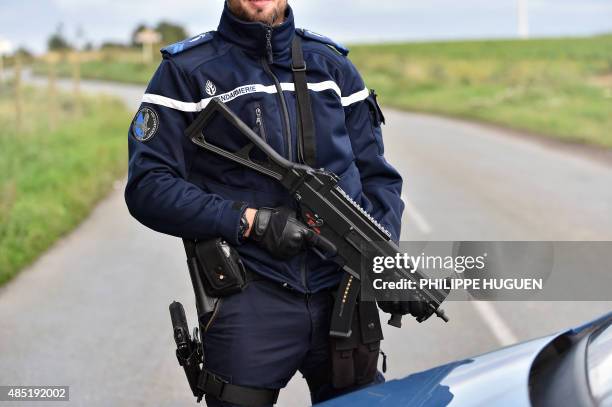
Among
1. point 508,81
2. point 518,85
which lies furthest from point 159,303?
point 508,81

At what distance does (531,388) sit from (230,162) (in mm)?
1055

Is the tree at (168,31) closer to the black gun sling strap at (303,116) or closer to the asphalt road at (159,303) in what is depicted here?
the asphalt road at (159,303)

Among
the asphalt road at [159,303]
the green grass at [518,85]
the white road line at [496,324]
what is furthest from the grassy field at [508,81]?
the white road line at [496,324]

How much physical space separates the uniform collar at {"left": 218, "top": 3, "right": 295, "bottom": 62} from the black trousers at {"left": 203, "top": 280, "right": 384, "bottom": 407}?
0.68 metres

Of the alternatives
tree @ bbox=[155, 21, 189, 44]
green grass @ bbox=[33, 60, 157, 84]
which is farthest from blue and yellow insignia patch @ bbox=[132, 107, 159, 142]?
tree @ bbox=[155, 21, 189, 44]

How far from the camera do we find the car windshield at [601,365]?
2.47 metres

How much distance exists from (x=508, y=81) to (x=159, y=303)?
36.2 meters

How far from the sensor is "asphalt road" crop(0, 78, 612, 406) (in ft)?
19.6

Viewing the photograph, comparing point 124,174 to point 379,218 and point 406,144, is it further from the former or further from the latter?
point 379,218

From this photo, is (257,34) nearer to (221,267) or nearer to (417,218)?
(221,267)

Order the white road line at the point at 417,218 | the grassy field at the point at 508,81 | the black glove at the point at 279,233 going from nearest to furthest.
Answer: the black glove at the point at 279,233, the white road line at the point at 417,218, the grassy field at the point at 508,81

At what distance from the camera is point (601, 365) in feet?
8.72

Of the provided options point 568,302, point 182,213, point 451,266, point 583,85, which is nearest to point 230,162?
point 182,213

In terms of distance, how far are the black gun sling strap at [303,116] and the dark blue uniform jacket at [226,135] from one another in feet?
0.07
